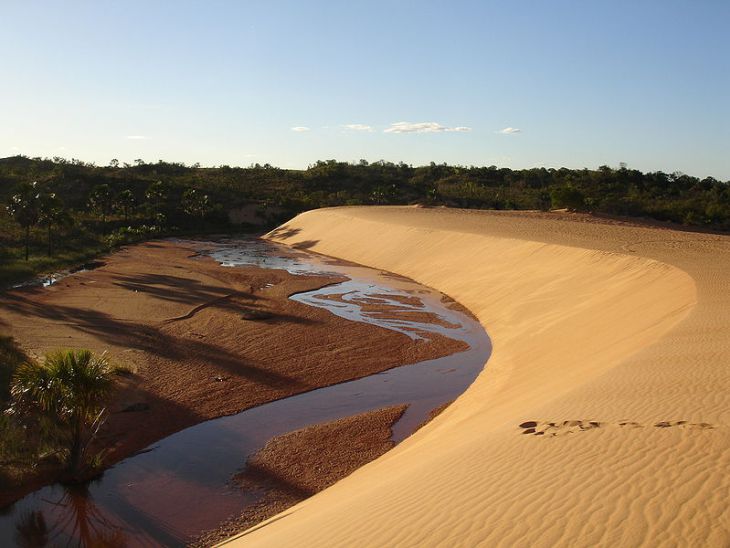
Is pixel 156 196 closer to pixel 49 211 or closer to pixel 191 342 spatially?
pixel 49 211

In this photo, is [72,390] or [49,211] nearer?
[72,390]

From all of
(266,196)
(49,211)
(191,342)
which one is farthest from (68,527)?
(266,196)

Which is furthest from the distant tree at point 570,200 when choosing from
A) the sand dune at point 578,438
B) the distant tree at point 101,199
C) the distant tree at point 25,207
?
the distant tree at point 101,199

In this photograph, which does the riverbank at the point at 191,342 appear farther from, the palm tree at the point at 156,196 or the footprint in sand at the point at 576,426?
the palm tree at the point at 156,196

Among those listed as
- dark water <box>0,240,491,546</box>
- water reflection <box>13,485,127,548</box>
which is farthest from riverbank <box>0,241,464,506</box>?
water reflection <box>13,485,127,548</box>

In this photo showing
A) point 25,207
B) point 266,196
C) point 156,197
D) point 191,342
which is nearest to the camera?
point 191,342

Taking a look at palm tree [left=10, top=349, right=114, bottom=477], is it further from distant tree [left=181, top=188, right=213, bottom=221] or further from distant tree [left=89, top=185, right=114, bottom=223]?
distant tree [left=181, top=188, right=213, bottom=221]

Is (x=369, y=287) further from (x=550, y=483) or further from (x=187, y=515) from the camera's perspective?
(x=550, y=483)
